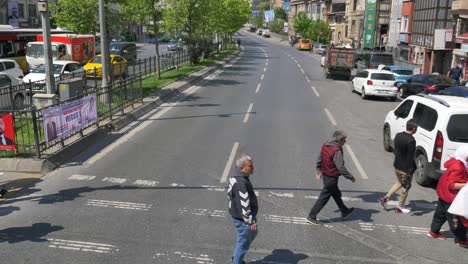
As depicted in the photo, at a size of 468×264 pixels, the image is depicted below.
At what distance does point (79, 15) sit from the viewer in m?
20.8

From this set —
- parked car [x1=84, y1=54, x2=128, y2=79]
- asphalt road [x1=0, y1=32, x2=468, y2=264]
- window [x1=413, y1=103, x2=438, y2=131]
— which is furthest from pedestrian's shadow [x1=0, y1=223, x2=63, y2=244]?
parked car [x1=84, y1=54, x2=128, y2=79]

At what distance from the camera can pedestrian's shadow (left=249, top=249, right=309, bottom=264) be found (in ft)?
22.2

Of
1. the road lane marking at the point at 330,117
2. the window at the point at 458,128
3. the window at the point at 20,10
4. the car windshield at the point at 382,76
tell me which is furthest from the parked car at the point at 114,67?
the window at the point at 20,10

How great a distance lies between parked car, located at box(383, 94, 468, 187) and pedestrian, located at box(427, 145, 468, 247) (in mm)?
2594

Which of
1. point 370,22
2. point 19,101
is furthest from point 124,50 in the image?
point 370,22

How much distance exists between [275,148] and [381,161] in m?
2.82

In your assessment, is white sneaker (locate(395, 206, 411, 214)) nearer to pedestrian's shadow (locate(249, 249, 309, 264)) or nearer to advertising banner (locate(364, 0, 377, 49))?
pedestrian's shadow (locate(249, 249, 309, 264))

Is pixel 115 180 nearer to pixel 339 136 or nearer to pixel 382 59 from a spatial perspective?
pixel 339 136

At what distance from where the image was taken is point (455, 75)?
2802 cm

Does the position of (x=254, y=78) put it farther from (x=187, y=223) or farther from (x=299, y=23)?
(x=299, y=23)

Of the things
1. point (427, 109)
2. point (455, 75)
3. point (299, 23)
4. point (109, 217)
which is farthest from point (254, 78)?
point (299, 23)

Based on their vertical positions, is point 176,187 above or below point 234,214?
below

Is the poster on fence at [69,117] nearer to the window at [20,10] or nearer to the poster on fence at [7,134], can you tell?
the poster on fence at [7,134]

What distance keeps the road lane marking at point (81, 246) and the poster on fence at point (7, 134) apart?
15.2 feet
